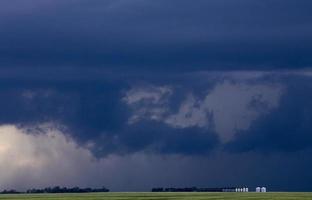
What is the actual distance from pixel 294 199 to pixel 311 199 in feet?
11.4

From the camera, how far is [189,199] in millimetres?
192250

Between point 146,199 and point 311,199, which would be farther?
point 146,199

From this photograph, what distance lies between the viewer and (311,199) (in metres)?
181

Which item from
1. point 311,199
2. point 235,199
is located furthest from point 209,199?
point 311,199

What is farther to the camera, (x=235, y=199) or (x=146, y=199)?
(x=146, y=199)

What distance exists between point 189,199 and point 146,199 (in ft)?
36.3

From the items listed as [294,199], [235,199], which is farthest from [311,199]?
[235,199]

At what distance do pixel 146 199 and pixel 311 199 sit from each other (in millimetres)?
36772

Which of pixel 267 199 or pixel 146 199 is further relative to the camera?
pixel 146 199

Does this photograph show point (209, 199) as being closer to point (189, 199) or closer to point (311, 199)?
point (189, 199)

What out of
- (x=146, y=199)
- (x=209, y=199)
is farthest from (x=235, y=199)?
(x=146, y=199)

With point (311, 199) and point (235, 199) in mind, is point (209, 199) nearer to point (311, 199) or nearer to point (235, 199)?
point (235, 199)

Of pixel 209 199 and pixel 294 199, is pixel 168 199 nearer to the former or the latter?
pixel 209 199

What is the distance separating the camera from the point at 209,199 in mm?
187500
